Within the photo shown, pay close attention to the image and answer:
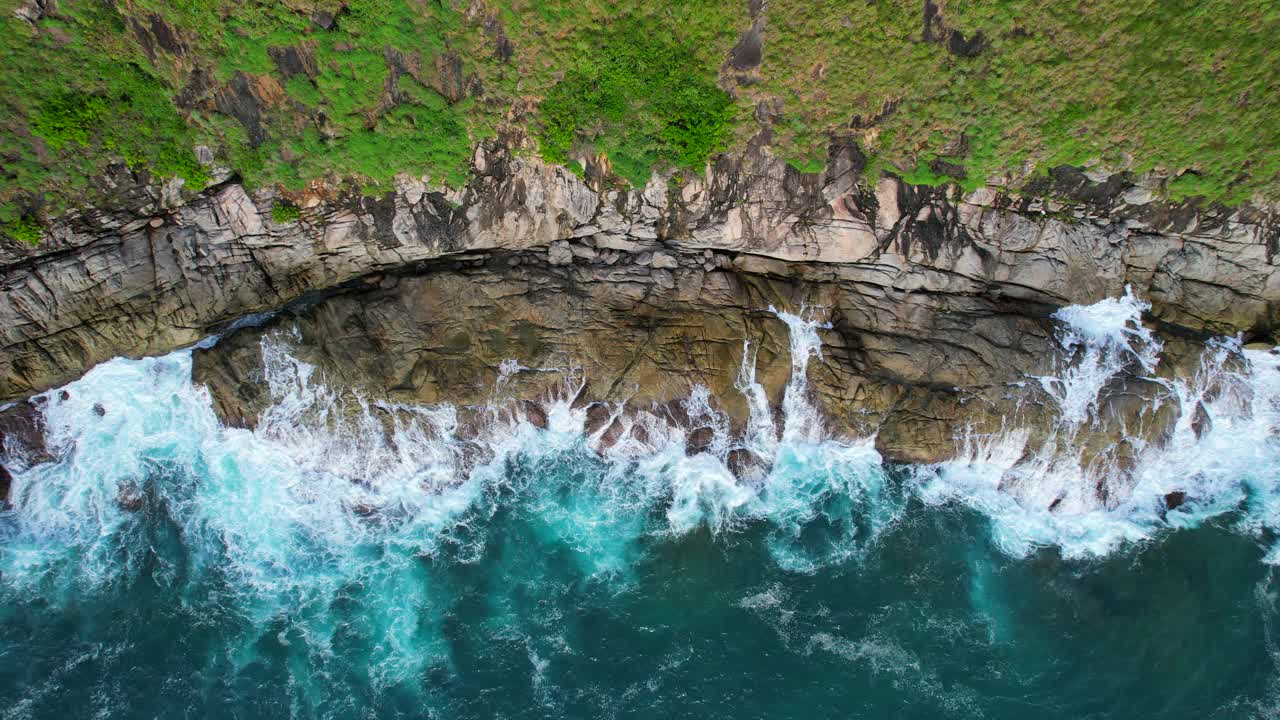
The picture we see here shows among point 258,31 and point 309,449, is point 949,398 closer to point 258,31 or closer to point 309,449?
point 309,449

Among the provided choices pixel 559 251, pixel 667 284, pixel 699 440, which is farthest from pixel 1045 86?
pixel 559 251

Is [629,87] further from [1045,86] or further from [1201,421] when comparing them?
[1201,421]

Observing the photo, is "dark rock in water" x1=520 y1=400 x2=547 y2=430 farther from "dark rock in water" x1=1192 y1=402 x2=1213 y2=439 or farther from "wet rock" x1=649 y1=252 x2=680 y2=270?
"dark rock in water" x1=1192 y1=402 x2=1213 y2=439

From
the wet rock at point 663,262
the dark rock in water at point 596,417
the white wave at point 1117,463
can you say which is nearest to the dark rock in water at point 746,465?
the dark rock in water at point 596,417

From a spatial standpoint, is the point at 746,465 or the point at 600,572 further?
the point at 746,465

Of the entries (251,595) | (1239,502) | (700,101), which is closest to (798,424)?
(700,101)

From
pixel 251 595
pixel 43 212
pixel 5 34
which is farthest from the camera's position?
pixel 251 595

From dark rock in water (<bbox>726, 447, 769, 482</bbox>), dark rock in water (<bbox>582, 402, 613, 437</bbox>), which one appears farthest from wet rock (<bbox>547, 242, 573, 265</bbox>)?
dark rock in water (<bbox>726, 447, 769, 482</bbox>)
